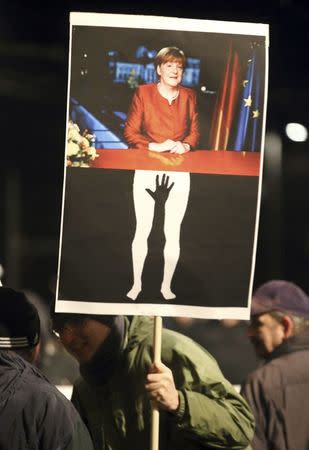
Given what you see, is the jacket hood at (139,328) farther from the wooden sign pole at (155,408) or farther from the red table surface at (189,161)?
the red table surface at (189,161)

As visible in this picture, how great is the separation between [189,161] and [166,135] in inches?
3.8

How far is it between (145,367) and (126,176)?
0.53m

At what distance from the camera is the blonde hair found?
7.20 ft

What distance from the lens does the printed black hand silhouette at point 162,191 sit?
219 centimetres

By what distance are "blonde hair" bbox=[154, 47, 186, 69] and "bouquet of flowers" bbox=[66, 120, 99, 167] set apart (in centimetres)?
27

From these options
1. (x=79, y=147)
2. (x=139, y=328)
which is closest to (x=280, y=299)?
(x=139, y=328)

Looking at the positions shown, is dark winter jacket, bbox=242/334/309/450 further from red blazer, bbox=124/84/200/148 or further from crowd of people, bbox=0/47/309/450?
red blazer, bbox=124/84/200/148

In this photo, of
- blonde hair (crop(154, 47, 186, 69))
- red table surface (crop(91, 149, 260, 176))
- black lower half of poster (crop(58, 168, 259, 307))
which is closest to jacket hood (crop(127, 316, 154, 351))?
black lower half of poster (crop(58, 168, 259, 307))

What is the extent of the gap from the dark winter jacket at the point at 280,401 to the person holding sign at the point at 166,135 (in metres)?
0.39

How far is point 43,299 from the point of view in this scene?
2.23 meters

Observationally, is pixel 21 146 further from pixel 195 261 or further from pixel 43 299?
pixel 195 261

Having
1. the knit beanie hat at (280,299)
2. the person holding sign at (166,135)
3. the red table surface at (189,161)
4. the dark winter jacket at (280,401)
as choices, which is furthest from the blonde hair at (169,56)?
the dark winter jacket at (280,401)

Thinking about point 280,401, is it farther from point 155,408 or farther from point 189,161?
point 189,161

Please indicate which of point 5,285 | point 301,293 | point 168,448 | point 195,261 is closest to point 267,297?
point 301,293
